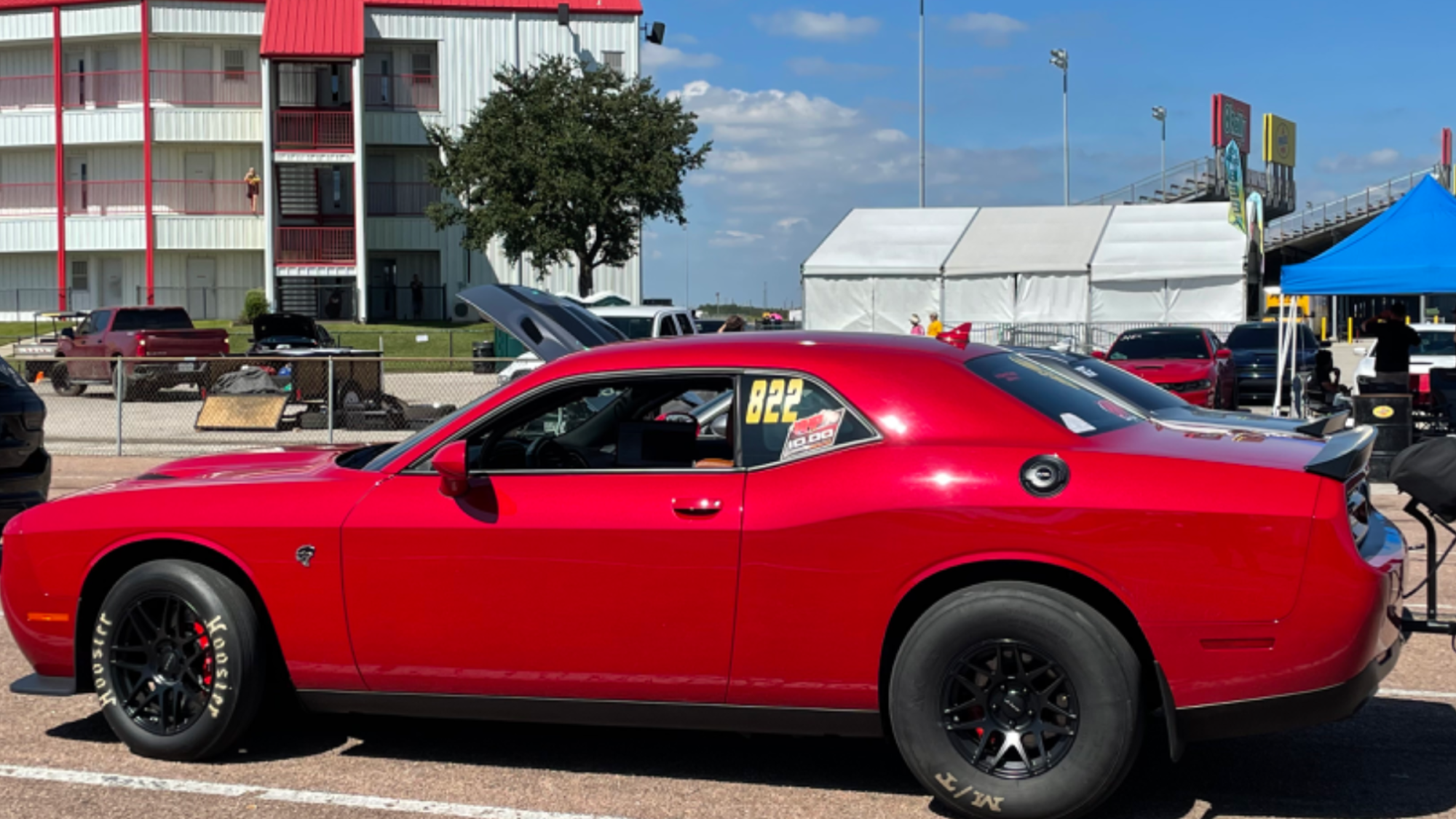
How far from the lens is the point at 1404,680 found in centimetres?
636

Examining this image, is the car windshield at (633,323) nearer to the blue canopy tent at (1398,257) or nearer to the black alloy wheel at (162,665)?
the blue canopy tent at (1398,257)

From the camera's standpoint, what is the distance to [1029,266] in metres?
34.1

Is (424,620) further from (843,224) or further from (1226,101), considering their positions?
(1226,101)

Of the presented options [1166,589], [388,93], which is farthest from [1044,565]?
[388,93]

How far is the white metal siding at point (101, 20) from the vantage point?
49.8 meters

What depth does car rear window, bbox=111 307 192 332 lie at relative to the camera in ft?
94.2

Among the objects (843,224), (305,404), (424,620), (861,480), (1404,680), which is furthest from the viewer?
(843,224)

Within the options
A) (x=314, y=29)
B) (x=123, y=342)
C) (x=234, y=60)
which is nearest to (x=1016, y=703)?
(x=123, y=342)

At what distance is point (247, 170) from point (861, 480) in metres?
49.9

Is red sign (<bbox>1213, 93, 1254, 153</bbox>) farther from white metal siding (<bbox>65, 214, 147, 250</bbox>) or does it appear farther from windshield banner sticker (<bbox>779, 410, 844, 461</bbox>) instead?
windshield banner sticker (<bbox>779, 410, 844, 461</bbox>)

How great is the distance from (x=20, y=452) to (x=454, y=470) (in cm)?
541

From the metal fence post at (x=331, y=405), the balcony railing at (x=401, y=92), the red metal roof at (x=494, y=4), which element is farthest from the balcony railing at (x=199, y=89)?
the metal fence post at (x=331, y=405)

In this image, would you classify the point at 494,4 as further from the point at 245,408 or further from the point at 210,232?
the point at 245,408

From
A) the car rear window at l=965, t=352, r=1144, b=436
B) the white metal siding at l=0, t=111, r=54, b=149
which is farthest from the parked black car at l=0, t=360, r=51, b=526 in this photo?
the white metal siding at l=0, t=111, r=54, b=149
